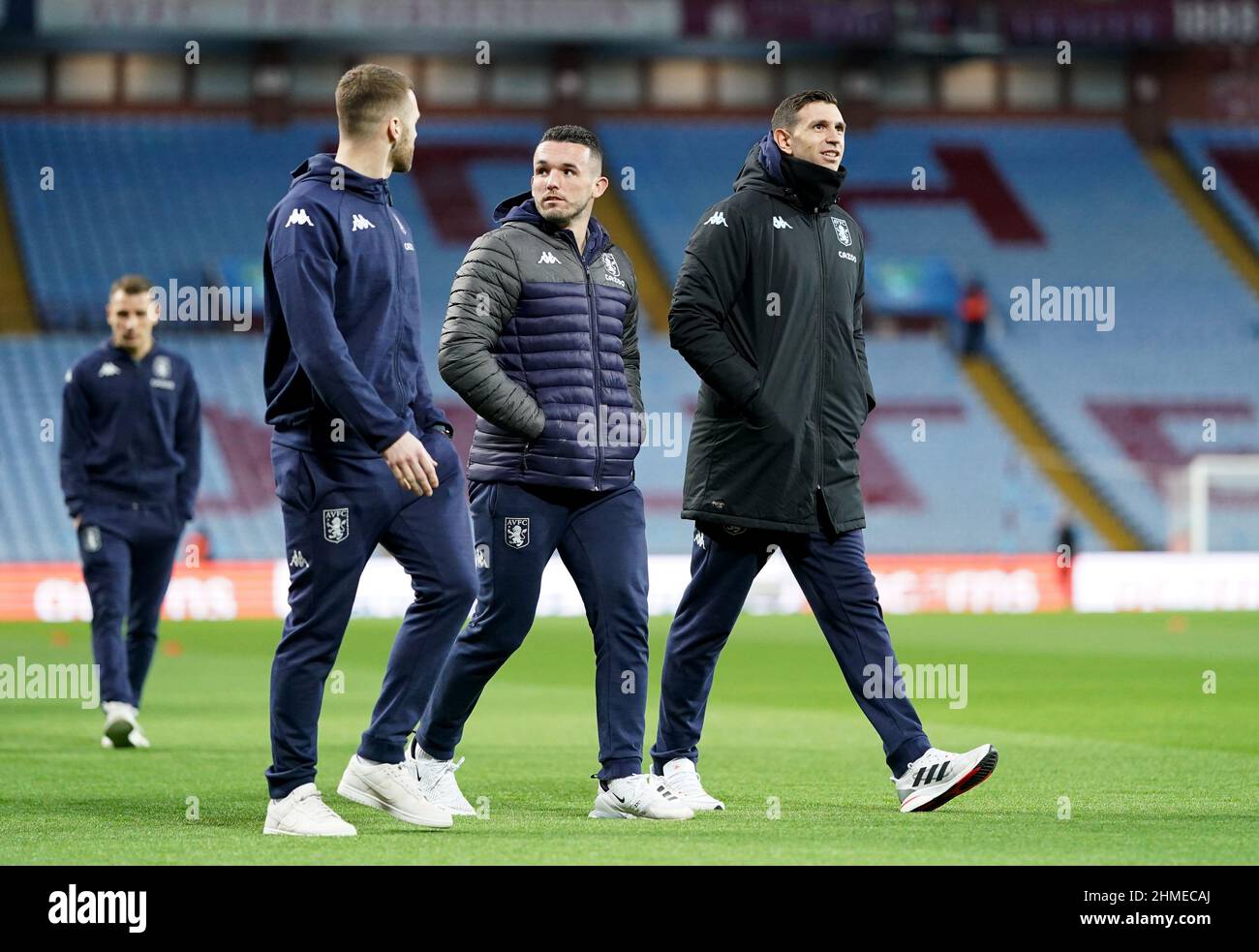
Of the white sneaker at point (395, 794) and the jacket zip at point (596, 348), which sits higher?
the jacket zip at point (596, 348)

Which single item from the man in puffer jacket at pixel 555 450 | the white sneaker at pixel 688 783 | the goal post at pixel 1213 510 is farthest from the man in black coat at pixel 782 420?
the goal post at pixel 1213 510

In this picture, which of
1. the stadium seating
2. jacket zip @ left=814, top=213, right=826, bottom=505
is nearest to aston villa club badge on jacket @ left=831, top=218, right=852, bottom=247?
jacket zip @ left=814, top=213, right=826, bottom=505

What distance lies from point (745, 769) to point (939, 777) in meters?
2.23

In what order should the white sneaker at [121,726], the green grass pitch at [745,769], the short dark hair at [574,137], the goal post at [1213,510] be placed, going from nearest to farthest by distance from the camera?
the green grass pitch at [745,769], the short dark hair at [574,137], the white sneaker at [121,726], the goal post at [1213,510]

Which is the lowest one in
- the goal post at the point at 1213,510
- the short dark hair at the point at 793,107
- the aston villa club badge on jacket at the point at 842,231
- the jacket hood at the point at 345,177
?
the goal post at the point at 1213,510

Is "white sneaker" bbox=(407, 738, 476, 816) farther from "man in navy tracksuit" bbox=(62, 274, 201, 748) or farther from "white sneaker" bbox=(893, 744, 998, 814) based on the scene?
"man in navy tracksuit" bbox=(62, 274, 201, 748)

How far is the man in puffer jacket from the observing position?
24.1ft

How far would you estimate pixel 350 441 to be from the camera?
22.4ft

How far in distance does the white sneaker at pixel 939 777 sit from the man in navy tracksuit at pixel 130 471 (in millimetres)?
4918

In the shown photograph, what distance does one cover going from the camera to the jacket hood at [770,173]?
7809mm

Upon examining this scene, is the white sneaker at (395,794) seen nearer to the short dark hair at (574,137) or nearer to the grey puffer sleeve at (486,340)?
the grey puffer sleeve at (486,340)

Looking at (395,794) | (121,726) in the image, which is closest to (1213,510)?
(121,726)

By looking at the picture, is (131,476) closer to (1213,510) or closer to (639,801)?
(639,801)

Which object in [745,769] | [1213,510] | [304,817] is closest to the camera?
[304,817]
